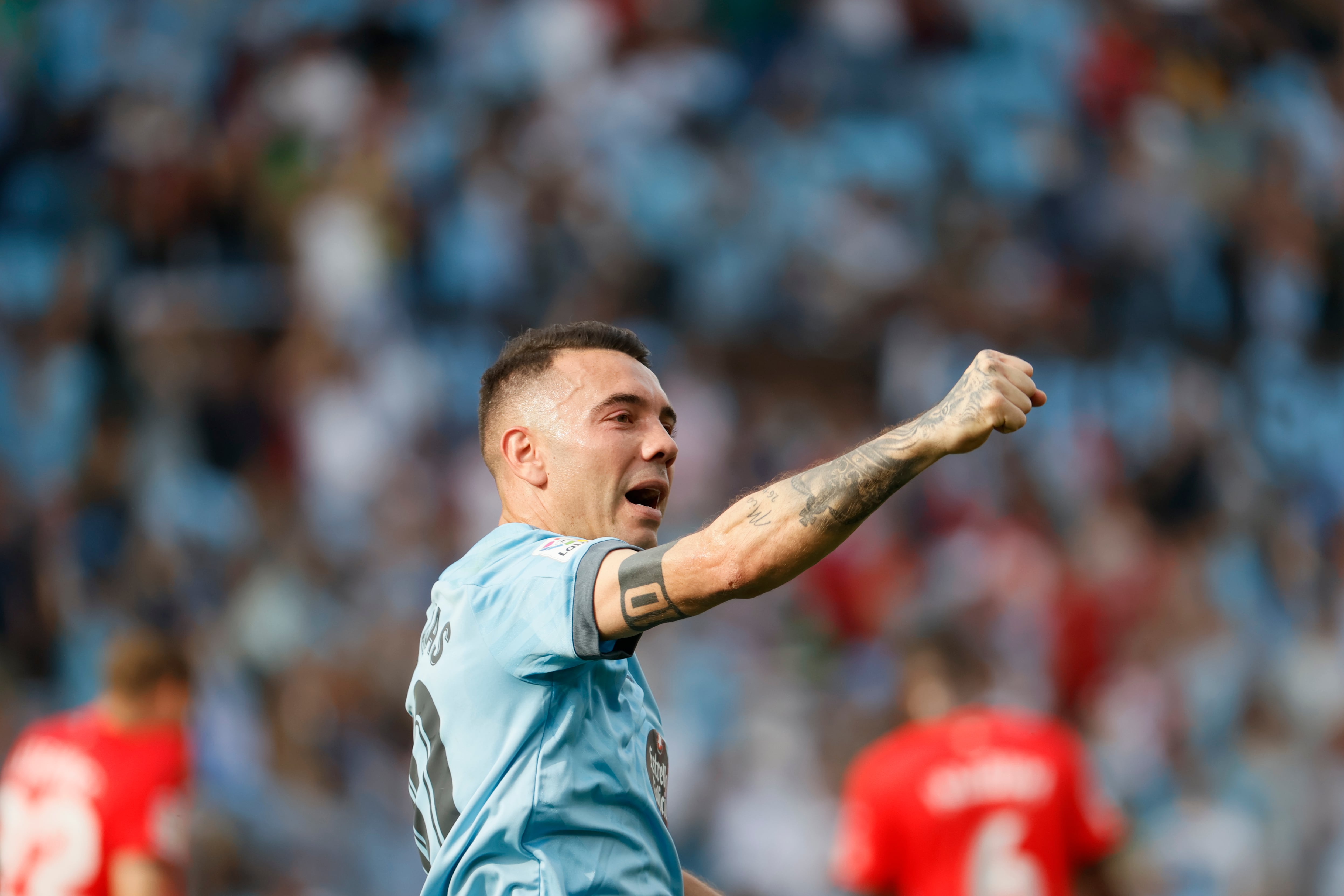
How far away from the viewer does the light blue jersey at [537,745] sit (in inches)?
97.9

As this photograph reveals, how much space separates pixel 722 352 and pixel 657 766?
7.22 meters

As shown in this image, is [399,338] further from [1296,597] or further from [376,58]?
[1296,597]

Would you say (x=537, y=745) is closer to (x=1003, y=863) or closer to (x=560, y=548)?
(x=560, y=548)

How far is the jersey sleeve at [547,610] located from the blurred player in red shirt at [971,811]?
307 centimetres

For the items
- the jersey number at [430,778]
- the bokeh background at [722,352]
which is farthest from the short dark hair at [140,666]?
the jersey number at [430,778]

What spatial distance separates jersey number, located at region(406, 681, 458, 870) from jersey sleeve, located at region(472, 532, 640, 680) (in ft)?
0.86

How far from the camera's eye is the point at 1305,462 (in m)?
9.70

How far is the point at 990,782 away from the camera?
5242 mm

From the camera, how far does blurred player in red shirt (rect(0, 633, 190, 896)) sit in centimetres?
538

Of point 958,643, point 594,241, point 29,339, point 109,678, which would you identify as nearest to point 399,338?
point 594,241

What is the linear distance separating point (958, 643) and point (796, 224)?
5211 millimetres

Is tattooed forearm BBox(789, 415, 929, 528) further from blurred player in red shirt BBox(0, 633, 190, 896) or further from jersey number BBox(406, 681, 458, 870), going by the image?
blurred player in red shirt BBox(0, 633, 190, 896)

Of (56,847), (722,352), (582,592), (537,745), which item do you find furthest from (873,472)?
(722,352)

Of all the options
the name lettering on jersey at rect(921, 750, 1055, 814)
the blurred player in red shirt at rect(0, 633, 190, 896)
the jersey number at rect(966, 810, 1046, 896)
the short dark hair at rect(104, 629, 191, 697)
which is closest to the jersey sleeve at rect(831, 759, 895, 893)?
the name lettering on jersey at rect(921, 750, 1055, 814)
